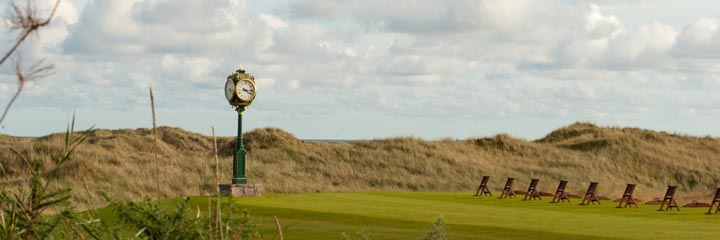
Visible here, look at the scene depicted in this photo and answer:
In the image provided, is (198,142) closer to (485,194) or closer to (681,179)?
(681,179)

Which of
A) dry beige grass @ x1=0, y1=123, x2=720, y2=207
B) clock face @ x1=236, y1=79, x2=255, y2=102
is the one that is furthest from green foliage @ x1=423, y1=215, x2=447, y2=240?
dry beige grass @ x1=0, y1=123, x2=720, y2=207

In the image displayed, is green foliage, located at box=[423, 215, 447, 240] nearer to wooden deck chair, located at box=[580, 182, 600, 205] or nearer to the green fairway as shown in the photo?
the green fairway

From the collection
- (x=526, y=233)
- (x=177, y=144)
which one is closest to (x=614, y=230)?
(x=526, y=233)

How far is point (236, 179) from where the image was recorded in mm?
23312

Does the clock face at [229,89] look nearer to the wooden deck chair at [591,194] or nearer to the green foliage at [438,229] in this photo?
the wooden deck chair at [591,194]

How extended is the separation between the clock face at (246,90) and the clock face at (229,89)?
0.49ft

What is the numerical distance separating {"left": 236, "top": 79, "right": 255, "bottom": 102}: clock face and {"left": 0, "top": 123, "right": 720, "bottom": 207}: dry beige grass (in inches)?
266

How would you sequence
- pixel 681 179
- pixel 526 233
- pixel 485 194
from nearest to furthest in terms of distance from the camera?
pixel 526 233
pixel 485 194
pixel 681 179

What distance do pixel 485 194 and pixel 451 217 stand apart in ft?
28.2

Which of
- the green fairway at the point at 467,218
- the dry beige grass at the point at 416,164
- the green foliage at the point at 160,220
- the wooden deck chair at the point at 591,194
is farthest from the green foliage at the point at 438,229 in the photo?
the dry beige grass at the point at 416,164

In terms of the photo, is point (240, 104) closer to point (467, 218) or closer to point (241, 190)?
point (241, 190)

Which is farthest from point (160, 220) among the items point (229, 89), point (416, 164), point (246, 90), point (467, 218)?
point (416, 164)

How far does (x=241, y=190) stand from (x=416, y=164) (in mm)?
16266

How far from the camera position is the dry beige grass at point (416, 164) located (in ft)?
108
